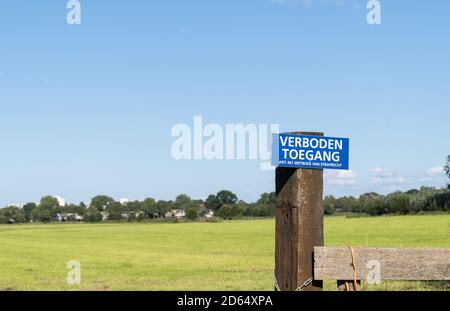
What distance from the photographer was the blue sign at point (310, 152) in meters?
4.68

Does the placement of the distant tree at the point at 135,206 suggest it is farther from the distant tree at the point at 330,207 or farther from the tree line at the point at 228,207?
the distant tree at the point at 330,207

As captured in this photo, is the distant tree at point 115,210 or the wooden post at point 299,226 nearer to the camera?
the wooden post at point 299,226

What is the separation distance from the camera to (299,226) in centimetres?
480

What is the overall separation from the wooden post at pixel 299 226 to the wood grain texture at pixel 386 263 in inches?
3.9

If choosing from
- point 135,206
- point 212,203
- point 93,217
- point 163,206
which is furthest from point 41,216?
→ point 212,203

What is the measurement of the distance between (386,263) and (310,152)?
1.14 meters


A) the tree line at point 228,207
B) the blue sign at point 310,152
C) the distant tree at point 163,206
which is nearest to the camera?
the blue sign at point 310,152

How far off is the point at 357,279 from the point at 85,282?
1320 cm

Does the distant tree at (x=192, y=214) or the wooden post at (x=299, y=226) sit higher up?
the wooden post at (x=299, y=226)

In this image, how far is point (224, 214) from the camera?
482 ft

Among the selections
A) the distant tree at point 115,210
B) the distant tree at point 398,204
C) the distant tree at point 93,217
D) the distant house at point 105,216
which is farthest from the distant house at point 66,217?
the distant tree at point 398,204

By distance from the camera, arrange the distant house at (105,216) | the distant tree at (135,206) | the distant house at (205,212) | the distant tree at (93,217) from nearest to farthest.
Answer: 1. the distant house at (205,212)
2. the distant tree at (93,217)
3. the distant house at (105,216)
4. the distant tree at (135,206)
